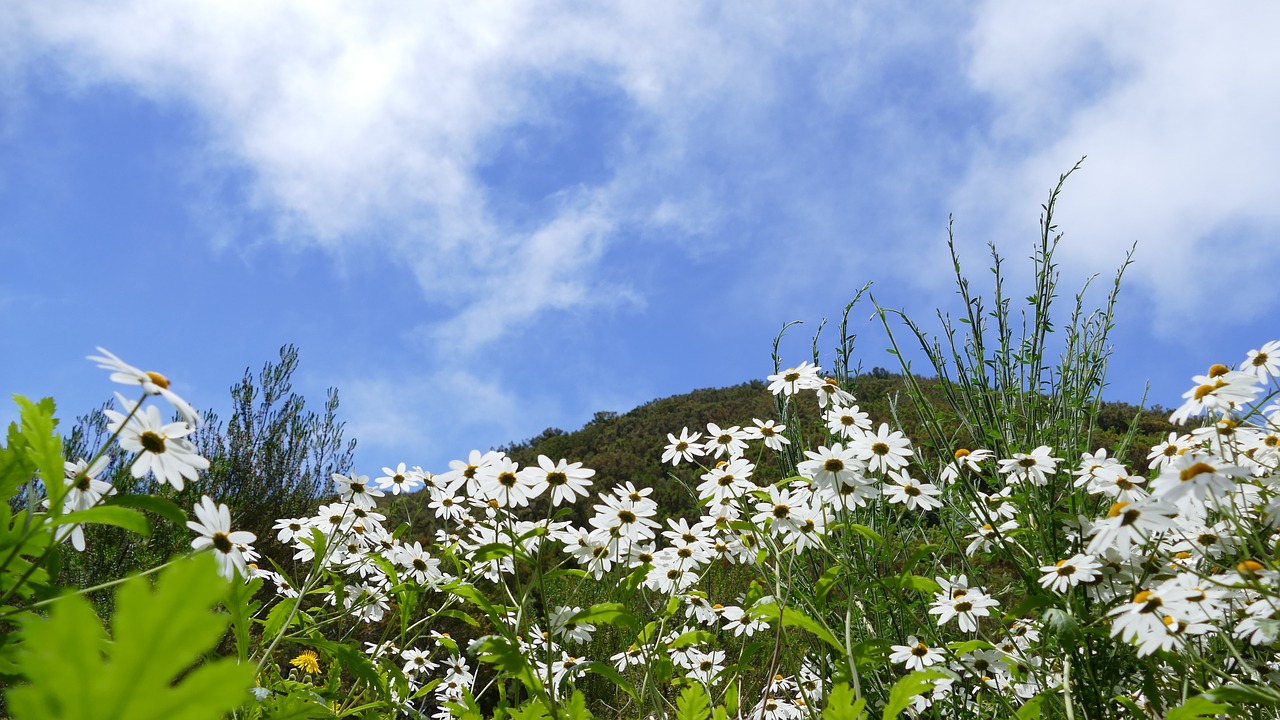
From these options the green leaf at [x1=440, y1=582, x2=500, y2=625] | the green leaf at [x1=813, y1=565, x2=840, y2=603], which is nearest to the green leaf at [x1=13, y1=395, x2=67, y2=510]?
the green leaf at [x1=440, y1=582, x2=500, y2=625]

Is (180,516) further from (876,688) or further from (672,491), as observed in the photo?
(672,491)

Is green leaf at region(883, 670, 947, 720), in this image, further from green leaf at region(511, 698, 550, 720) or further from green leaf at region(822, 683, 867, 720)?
green leaf at region(511, 698, 550, 720)

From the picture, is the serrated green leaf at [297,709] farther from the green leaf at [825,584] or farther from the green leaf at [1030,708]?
the green leaf at [1030,708]

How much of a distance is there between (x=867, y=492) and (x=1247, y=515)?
93 cm

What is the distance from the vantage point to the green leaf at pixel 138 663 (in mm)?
386

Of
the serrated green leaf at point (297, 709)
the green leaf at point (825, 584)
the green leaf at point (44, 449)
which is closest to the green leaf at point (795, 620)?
the green leaf at point (825, 584)

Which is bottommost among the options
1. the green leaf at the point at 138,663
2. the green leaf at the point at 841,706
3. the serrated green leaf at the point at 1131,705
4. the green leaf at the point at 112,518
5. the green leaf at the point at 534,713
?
the green leaf at the point at 138,663

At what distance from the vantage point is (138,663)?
1.31ft

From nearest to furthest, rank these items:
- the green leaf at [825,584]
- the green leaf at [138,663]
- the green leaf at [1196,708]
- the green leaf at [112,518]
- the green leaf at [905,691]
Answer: the green leaf at [138,663] < the green leaf at [112,518] < the green leaf at [1196,708] < the green leaf at [905,691] < the green leaf at [825,584]

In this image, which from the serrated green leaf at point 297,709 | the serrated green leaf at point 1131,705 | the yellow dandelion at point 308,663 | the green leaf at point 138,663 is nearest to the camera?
the green leaf at point 138,663

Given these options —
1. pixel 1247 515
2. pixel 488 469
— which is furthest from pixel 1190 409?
pixel 488 469

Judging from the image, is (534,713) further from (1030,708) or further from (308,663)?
(308,663)

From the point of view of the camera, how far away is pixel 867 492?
231 centimetres

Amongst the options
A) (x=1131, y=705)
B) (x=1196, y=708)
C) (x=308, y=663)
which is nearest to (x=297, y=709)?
(x=1196, y=708)
